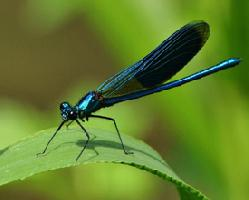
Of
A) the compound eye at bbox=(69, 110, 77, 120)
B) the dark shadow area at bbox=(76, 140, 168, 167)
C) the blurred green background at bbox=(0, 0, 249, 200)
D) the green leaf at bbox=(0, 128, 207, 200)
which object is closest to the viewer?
the green leaf at bbox=(0, 128, 207, 200)

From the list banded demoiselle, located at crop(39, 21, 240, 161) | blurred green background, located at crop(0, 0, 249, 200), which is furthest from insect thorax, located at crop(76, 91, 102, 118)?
blurred green background, located at crop(0, 0, 249, 200)

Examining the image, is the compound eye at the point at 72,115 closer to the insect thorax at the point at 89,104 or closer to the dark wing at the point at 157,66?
the insect thorax at the point at 89,104

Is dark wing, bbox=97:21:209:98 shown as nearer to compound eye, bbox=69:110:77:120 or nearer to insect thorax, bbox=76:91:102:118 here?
insect thorax, bbox=76:91:102:118

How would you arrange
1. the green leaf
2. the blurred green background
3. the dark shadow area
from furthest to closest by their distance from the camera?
1. the blurred green background
2. the dark shadow area
3. the green leaf

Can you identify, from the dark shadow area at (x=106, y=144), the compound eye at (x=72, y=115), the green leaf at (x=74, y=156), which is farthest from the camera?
the compound eye at (x=72, y=115)

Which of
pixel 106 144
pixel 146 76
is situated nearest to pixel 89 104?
pixel 146 76

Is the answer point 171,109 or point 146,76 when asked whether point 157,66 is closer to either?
point 146,76

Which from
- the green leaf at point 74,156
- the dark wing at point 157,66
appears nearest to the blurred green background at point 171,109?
the dark wing at point 157,66
